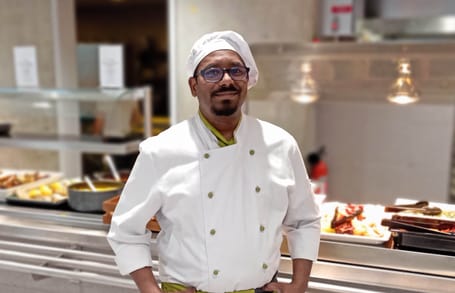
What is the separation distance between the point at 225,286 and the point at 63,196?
4.02 feet

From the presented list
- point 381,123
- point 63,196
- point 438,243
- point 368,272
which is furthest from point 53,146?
point 381,123

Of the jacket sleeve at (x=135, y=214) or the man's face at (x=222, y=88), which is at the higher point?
the man's face at (x=222, y=88)

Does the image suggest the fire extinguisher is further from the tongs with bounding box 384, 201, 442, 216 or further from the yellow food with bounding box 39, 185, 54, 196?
the yellow food with bounding box 39, 185, 54, 196

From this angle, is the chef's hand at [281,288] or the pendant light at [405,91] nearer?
the chef's hand at [281,288]

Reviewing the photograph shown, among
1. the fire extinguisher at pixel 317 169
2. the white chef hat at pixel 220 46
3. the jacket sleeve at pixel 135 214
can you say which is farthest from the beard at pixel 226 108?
the fire extinguisher at pixel 317 169

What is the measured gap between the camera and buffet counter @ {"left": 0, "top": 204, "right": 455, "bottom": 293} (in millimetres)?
1573

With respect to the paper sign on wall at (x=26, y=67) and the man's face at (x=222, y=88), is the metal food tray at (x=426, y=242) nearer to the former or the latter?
the man's face at (x=222, y=88)

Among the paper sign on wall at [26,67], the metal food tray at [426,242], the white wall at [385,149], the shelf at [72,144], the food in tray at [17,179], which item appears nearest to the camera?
the metal food tray at [426,242]

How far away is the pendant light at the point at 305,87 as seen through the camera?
2.80m

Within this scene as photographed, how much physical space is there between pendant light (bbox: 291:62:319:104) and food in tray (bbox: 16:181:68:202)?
1453 mm

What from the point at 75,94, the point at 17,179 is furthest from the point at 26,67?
the point at 17,179

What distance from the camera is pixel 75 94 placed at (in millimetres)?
2924

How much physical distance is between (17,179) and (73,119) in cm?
104

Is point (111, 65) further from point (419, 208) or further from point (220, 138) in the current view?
point (419, 208)
